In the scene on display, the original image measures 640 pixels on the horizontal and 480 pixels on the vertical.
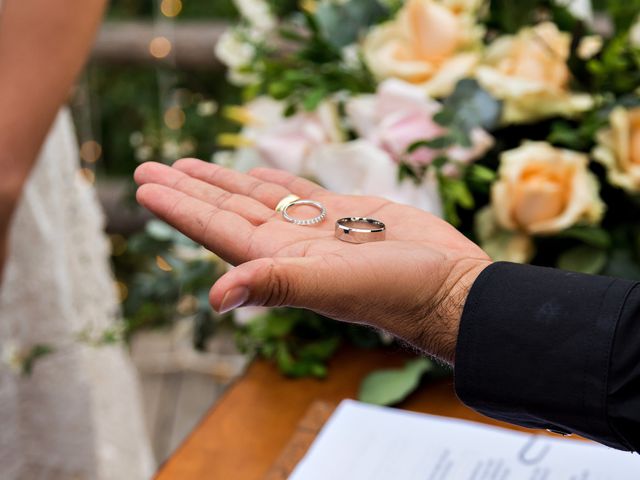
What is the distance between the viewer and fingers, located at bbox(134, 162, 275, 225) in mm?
794

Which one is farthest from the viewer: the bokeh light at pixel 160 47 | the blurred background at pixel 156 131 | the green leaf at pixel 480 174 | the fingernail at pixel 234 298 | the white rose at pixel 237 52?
the bokeh light at pixel 160 47

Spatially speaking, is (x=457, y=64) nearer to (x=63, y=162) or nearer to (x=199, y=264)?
(x=199, y=264)

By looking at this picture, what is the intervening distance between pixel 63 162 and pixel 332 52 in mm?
544

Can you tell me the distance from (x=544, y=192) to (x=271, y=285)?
0.44 meters

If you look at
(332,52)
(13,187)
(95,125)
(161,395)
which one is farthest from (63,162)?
(95,125)

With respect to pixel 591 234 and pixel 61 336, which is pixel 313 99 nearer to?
pixel 591 234

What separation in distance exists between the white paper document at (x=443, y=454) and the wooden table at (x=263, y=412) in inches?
3.1

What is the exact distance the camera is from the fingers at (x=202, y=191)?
0.79 metres

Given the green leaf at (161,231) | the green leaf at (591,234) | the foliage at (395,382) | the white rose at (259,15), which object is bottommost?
the foliage at (395,382)

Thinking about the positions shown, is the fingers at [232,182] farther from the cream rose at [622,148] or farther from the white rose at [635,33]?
the white rose at [635,33]

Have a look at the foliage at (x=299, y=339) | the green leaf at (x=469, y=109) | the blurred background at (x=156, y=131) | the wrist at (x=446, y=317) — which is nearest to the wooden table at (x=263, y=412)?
the foliage at (x=299, y=339)

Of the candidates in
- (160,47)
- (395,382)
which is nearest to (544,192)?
(395,382)

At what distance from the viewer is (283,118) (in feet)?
3.62

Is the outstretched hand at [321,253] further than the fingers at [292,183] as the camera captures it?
No
